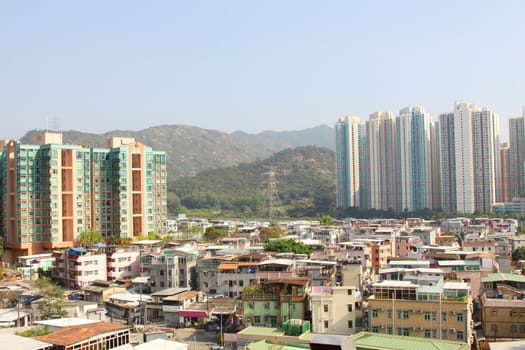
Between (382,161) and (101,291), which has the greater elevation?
(382,161)

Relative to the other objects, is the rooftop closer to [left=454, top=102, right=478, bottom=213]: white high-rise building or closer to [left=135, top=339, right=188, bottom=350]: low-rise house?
[left=135, top=339, right=188, bottom=350]: low-rise house

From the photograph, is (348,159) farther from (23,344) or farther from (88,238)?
(23,344)

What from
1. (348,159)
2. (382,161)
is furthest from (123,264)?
(348,159)

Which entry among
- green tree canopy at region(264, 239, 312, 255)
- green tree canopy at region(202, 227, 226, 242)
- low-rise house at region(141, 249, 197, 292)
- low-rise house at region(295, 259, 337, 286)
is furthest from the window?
green tree canopy at region(202, 227, 226, 242)

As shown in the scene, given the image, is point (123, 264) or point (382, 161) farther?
point (382, 161)

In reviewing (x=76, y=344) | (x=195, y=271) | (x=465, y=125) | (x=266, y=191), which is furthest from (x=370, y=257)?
(x=266, y=191)

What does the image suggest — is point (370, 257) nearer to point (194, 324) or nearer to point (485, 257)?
point (485, 257)

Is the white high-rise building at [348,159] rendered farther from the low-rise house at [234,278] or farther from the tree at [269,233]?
the low-rise house at [234,278]

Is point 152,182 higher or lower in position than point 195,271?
higher
